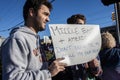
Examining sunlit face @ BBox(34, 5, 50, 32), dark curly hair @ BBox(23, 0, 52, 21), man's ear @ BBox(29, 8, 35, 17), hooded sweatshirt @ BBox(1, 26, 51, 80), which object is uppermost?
dark curly hair @ BBox(23, 0, 52, 21)

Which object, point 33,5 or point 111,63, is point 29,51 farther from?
point 111,63

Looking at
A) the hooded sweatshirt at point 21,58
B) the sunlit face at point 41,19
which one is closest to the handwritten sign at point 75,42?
the sunlit face at point 41,19

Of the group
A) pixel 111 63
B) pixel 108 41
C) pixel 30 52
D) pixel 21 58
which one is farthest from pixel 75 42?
pixel 111 63

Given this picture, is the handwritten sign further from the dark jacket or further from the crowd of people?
the dark jacket

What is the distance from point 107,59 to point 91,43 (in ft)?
3.30

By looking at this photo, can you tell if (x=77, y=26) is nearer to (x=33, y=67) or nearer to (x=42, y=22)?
(x=42, y=22)

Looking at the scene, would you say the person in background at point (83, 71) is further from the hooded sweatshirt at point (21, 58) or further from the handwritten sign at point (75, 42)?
the hooded sweatshirt at point (21, 58)

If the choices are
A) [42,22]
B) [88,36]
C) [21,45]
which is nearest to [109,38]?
[88,36]

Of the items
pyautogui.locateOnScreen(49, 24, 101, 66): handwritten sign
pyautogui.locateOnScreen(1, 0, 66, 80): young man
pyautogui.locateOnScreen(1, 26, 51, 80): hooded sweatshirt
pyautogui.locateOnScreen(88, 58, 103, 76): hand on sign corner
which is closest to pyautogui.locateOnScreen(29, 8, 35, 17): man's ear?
pyautogui.locateOnScreen(1, 0, 66, 80): young man

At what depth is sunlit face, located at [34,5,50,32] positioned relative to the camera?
316cm

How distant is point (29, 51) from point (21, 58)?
0.12 meters

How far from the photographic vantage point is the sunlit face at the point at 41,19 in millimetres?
3162

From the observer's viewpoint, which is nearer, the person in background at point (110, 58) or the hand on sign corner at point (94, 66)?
the hand on sign corner at point (94, 66)

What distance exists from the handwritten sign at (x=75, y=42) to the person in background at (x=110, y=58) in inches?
29.0
